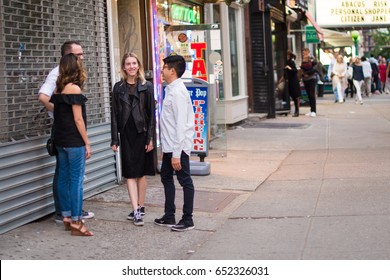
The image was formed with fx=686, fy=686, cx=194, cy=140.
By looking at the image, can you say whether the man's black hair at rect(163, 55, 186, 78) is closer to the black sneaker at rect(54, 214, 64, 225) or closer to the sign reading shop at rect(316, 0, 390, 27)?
the black sneaker at rect(54, 214, 64, 225)

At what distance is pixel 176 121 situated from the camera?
6594 millimetres

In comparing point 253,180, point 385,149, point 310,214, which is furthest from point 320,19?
point 310,214

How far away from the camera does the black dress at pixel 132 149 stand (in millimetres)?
6949

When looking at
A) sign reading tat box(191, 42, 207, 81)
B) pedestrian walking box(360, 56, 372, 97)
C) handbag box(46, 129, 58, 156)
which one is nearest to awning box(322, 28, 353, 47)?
pedestrian walking box(360, 56, 372, 97)

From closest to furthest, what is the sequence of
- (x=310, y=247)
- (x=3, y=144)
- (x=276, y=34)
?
(x=310, y=247)
(x=3, y=144)
(x=276, y=34)

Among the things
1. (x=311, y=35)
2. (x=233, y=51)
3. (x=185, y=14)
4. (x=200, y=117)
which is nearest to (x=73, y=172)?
(x=200, y=117)

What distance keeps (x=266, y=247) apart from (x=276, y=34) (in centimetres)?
1487

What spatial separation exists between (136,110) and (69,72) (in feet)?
2.89

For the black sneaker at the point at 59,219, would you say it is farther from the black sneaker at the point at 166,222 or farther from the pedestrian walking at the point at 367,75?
the pedestrian walking at the point at 367,75

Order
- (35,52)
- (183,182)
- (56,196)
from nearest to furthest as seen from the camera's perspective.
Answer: (183,182), (56,196), (35,52)

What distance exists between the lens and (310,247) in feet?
19.4

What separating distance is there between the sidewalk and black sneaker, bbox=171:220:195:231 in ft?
0.23

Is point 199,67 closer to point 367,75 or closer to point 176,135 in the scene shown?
point 176,135

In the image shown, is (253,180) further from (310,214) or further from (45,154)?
(45,154)
